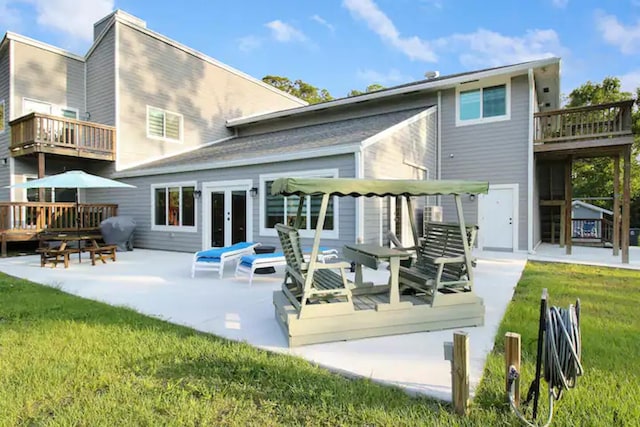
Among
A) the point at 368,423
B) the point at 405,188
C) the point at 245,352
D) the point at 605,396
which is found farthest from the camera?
the point at 405,188

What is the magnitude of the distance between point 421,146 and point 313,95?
72.6 feet

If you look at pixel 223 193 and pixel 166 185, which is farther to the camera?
pixel 166 185

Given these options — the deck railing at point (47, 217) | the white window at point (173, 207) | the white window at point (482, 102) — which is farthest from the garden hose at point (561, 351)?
the deck railing at point (47, 217)

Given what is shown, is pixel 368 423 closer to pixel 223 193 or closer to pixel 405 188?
pixel 405 188

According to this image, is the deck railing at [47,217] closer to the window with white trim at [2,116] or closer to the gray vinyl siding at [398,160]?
the window with white trim at [2,116]

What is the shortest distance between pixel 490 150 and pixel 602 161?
15.6m

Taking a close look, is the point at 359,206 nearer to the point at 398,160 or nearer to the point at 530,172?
the point at 398,160

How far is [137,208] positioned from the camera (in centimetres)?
1215

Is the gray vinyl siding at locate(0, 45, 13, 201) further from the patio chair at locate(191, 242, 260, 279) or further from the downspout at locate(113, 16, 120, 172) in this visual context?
the patio chair at locate(191, 242, 260, 279)

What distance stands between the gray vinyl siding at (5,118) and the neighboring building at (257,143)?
0.29 ft

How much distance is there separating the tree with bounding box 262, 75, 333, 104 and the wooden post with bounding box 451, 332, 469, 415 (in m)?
29.6

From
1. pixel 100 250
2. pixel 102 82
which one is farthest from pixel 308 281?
pixel 102 82

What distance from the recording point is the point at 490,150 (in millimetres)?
11109

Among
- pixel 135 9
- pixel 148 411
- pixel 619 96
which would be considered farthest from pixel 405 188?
pixel 619 96
